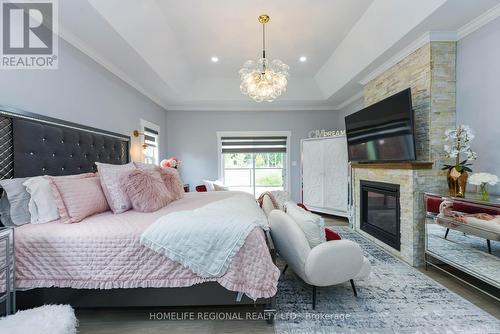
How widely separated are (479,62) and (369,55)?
48.1 inches

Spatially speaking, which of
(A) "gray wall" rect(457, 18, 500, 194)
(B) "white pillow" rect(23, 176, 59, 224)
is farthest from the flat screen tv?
(B) "white pillow" rect(23, 176, 59, 224)

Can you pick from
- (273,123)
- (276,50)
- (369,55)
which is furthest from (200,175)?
(369,55)

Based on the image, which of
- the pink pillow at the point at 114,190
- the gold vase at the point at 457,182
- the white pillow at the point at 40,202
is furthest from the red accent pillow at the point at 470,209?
the white pillow at the point at 40,202

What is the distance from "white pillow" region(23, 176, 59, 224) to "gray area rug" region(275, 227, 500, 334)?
6.14ft

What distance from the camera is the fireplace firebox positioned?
121 inches

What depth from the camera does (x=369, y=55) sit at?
3.34 m

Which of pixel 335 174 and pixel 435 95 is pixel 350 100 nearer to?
pixel 335 174

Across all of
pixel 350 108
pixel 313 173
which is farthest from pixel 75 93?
pixel 350 108

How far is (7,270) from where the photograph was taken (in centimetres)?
142

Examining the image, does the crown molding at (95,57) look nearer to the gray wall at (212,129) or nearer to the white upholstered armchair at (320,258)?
the gray wall at (212,129)

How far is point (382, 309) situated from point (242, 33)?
3578mm

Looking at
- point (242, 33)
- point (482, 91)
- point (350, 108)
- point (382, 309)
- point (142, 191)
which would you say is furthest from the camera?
point (350, 108)

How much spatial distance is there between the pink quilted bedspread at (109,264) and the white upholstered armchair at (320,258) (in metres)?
0.31

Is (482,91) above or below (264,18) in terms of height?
below
